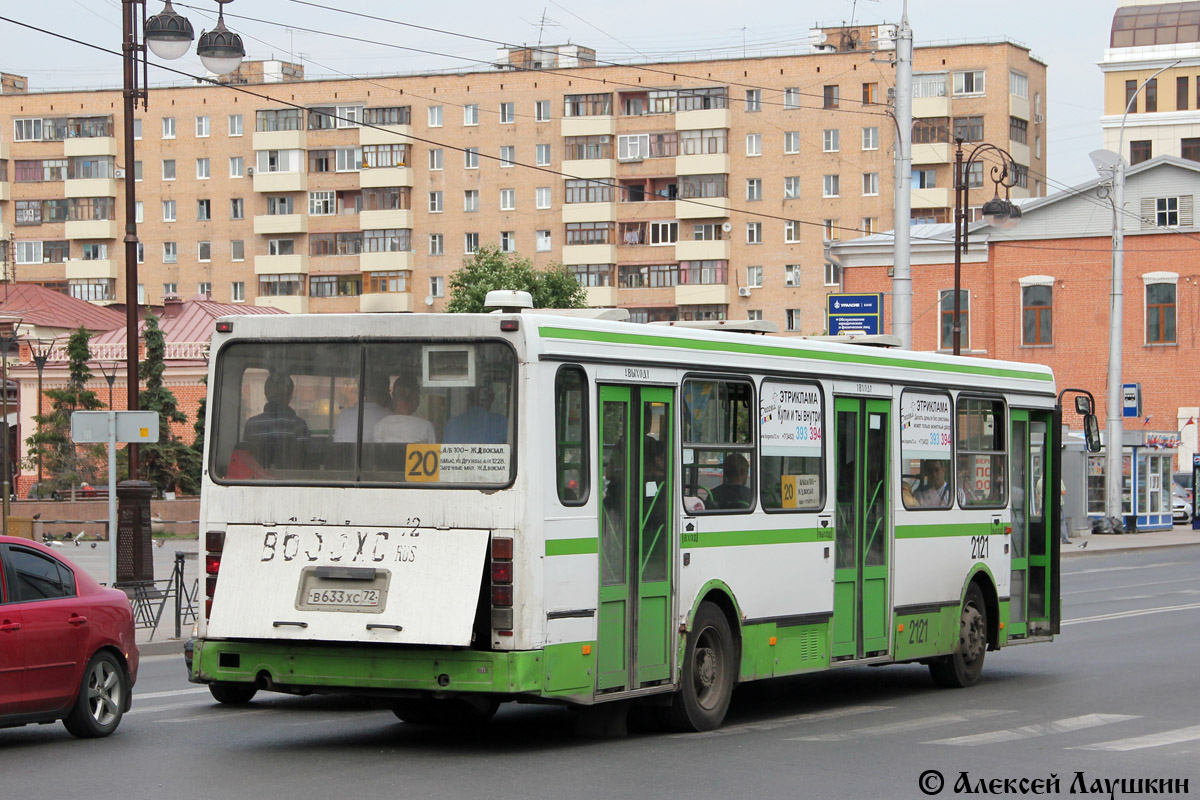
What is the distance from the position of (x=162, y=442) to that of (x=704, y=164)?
1667 inches

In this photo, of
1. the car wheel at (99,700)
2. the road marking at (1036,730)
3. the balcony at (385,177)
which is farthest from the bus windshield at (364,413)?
the balcony at (385,177)

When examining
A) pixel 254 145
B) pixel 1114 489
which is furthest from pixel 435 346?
pixel 254 145

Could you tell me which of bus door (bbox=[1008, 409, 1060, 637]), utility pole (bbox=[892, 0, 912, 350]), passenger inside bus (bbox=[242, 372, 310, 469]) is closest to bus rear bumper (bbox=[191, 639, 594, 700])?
passenger inside bus (bbox=[242, 372, 310, 469])

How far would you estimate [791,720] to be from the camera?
12.9m

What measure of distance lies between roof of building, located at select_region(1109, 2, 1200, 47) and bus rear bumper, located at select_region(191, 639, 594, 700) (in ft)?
338

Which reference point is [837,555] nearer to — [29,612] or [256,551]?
[256,551]

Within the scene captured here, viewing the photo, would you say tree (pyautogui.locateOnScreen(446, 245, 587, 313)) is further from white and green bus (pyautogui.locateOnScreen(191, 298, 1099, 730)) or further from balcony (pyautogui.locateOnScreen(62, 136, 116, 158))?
white and green bus (pyautogui.locateOnScreen(191, 298, 1099, 730))

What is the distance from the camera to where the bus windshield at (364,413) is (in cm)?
1057

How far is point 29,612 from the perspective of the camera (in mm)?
11023

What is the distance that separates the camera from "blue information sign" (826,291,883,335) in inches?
1147

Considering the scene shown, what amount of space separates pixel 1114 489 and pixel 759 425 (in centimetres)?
3930

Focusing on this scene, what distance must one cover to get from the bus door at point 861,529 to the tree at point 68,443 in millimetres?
40454

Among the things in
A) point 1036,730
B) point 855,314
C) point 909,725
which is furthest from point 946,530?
point 855,314

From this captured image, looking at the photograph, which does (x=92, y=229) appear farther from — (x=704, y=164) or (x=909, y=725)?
(x=909, y=725)
